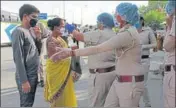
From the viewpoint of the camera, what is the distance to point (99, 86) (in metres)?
5.07

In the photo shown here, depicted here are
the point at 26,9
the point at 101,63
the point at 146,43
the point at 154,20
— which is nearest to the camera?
the point at 26,9

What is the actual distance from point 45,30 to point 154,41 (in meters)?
1.95

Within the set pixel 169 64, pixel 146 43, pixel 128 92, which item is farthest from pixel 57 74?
pixel 146 43

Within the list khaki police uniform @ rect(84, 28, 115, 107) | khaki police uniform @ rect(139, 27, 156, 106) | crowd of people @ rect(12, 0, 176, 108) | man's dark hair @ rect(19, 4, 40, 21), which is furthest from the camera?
khaki police uniform @ rect(139, 27, 156, 106)

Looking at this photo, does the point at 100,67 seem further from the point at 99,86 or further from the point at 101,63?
the point at 99,86

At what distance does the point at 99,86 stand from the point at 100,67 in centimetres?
25

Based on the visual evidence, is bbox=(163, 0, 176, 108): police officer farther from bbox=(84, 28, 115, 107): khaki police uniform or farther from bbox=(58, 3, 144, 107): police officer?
bbox=(84, 28, 115, 107): khaki police uniform

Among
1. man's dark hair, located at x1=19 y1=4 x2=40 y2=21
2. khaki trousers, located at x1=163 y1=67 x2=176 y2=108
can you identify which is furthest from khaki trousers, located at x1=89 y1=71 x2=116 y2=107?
khaki trousers, located at x1=163 y1=67 x2=176 y2=108

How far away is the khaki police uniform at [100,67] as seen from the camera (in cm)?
501

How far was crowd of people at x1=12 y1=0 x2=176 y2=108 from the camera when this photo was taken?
3.76m

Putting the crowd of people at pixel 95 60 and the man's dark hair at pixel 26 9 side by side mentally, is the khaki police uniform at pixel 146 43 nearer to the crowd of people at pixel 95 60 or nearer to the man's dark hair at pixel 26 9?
the crowd of people at pixel 95 60

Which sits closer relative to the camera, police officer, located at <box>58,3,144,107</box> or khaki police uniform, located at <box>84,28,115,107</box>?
police officer, located at <box>58,3,144,107</box>

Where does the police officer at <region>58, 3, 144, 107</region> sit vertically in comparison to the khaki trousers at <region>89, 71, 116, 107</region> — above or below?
above

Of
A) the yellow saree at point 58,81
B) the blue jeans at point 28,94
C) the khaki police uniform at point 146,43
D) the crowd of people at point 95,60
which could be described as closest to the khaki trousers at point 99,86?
the crowd of people at point 95,60
